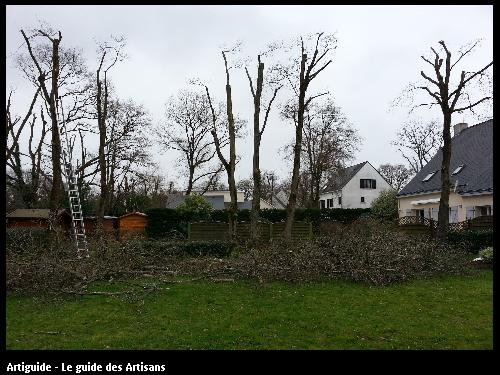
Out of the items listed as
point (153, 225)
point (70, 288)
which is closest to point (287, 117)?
point (153, 225)

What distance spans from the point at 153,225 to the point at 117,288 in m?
16.5

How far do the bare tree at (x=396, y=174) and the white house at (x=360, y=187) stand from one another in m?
3.55

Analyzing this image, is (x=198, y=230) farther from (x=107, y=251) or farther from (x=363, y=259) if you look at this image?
(x=363, y=259)

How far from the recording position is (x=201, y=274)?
11570mm

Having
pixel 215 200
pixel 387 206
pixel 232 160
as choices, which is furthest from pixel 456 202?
pixel 215 200

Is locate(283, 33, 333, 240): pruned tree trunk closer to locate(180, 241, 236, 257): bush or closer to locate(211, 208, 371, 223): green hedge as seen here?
locate(180, 241, 236, 257): bush

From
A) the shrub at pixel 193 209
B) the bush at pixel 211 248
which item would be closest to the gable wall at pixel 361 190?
the shrub at pixel 193 209

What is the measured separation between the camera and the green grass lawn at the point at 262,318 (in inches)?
254

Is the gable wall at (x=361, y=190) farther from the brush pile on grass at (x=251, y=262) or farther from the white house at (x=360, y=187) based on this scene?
the brush pile on grass at (x=251, y=262)

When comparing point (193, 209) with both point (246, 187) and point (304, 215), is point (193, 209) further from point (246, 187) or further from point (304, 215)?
point (246, 187)

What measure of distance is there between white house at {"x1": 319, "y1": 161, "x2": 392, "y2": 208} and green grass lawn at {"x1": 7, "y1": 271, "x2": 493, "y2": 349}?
43.5 metres

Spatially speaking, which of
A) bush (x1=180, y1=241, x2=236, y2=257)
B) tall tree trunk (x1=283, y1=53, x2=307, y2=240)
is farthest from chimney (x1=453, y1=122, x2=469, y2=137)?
bush (x1=180, y1=241, x2=236, y2=257)

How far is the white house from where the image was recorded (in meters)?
53.4

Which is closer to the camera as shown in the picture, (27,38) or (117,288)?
(117,288)
